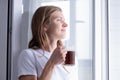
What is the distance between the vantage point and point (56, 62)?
1.12 metres

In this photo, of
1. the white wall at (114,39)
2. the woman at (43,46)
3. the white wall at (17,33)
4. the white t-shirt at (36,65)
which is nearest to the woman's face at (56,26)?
the woman at (43,46)

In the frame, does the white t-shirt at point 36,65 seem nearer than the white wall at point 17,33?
Yes

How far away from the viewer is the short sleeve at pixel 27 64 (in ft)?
3.91

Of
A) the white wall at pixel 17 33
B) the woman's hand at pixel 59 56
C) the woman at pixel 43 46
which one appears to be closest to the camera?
the woman's hand at pixel 59 56

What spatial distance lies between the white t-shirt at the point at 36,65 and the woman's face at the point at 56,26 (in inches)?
4.5

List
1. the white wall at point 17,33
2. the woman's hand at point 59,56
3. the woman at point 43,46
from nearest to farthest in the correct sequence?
the woman's hand at point 59,56
the woman at point 43,46
the white wall at point 17,33

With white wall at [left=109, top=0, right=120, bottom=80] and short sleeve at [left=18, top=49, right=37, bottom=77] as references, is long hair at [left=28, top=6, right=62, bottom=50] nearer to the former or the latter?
short sleeve at [left=18, top=49, right=37, bottom=77]

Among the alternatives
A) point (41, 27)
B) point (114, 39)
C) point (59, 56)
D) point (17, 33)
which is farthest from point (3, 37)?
point (114, 39)

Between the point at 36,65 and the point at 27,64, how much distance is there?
0.17 feet

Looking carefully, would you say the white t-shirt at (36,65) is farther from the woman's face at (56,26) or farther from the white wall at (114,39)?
the white wall at (114,39)

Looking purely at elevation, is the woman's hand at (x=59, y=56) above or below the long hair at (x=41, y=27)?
below

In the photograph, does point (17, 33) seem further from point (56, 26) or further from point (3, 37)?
point (56, 26)

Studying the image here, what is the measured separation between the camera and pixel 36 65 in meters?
1.23

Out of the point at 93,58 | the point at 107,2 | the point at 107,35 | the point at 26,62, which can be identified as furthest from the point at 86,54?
the point at 26,62
